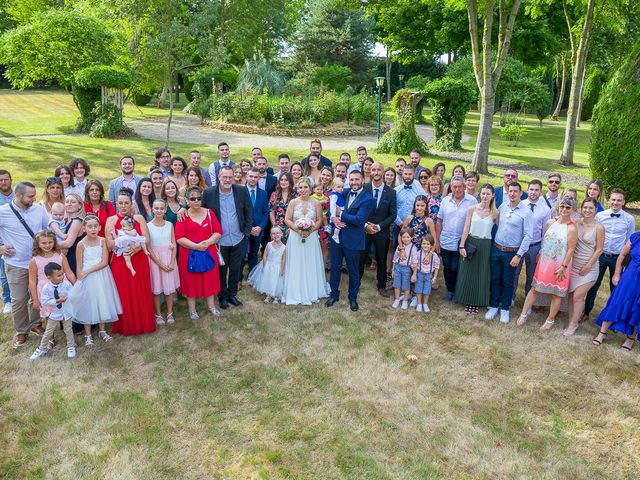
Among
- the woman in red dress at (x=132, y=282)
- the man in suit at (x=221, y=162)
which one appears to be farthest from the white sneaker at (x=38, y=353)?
the man in suit at (x=221, y=162)

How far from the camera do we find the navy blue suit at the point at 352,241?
250 inches

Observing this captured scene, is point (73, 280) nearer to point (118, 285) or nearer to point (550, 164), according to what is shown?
point (118, 285)

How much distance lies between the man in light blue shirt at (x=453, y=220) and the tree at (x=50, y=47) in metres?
18.9

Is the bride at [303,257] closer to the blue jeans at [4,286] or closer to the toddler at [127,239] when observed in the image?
the toddler at [127,239]

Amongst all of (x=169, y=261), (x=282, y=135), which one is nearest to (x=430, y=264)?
(x=169, y=261)

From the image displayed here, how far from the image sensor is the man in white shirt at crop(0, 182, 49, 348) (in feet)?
17.4

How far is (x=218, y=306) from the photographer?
668cm

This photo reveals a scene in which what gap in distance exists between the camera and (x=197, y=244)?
5.93 metres

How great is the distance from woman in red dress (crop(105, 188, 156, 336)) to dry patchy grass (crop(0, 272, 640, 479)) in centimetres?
22

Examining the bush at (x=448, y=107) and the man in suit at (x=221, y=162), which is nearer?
the man in suit at (x=221, y=162)

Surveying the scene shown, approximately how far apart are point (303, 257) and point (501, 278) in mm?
2692

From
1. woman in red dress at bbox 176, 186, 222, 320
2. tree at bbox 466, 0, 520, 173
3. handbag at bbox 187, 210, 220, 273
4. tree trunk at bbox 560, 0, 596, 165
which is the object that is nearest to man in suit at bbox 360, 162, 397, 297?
woman in red dress at bbox 176, 186, 222, 320

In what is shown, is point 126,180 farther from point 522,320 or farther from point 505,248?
point 522,320

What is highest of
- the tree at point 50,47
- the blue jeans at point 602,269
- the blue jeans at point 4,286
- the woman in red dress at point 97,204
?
the tree at point 50,47
